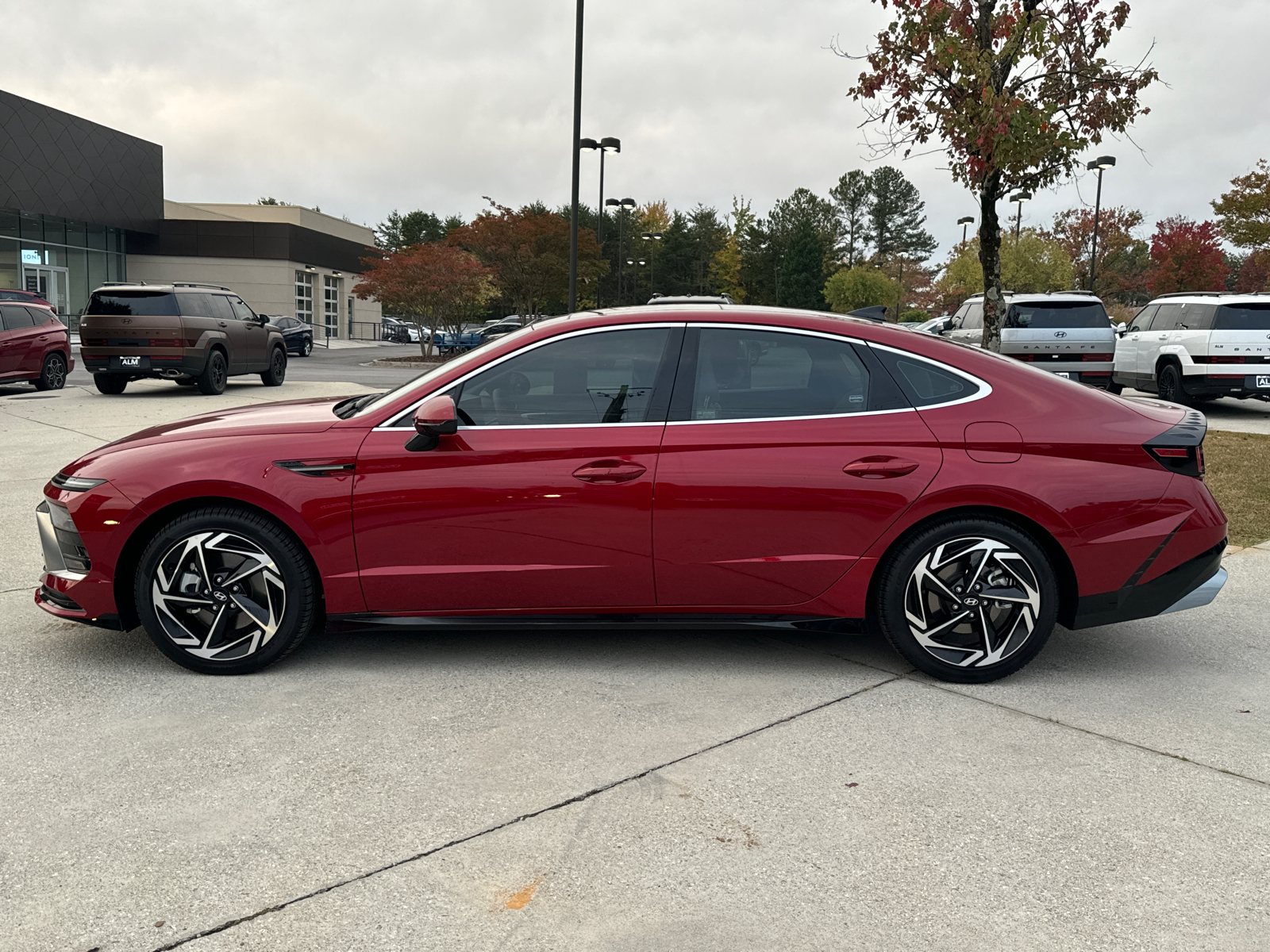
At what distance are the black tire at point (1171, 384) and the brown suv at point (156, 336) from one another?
1558 cm

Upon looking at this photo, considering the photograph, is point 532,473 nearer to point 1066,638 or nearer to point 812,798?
point 812,798

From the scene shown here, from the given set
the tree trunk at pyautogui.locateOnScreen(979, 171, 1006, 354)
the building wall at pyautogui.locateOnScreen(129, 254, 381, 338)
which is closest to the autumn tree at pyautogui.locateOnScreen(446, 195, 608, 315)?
the building wall at pyautogui.locateOnScreen(129, 254, 381, 338)

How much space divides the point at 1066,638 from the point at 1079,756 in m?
1.58

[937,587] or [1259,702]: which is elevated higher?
[937,587]

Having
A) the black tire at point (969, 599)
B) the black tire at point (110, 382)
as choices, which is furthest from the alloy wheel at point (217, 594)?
the black tire at point (110, 382)

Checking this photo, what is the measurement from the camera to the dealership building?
40750mm

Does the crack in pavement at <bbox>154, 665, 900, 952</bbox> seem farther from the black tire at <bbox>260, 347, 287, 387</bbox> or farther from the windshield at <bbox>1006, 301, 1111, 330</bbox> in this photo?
the black tire at <bbox>260, 347, 287, 387</bbox>

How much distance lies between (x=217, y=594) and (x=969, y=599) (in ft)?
10.1

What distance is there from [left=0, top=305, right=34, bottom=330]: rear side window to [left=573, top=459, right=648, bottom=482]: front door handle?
1744 centimetres

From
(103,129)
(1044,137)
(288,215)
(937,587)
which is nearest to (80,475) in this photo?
(937,587)

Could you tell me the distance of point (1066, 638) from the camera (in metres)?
5.21

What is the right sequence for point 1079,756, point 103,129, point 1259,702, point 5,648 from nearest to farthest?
point 1079,756, point 1259,702, point 5,648, point 103,129

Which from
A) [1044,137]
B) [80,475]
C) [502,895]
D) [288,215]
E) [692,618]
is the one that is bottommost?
[502,895]

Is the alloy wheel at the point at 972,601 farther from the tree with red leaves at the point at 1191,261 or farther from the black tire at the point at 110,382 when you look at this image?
the tree with red leaves at the point at 1191,261
